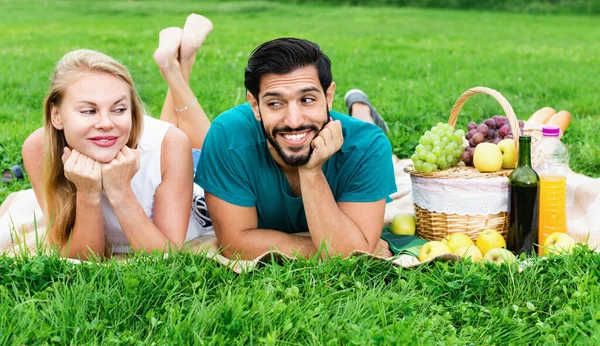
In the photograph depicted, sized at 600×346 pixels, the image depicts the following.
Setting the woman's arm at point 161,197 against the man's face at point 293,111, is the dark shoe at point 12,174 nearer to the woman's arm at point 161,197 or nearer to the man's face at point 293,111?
the woman's arm at point 161,197

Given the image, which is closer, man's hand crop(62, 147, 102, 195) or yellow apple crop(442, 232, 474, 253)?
man's hand crop(62, 147, 102, 195)

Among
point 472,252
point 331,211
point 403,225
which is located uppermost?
point 331,211

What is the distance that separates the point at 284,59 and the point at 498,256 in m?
1.58

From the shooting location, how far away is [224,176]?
3930 mm

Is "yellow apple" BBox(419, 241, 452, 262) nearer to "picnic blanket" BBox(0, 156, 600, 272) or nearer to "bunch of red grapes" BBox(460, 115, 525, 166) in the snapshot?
"picnic blanket" BBox(0, 156, 600, 272)

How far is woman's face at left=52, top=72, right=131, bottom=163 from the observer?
3.77 meters

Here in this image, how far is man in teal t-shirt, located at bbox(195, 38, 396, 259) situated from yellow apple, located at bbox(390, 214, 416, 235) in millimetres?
601

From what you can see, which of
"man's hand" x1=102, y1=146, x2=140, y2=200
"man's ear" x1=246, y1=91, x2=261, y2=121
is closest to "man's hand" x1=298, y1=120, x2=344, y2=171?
"man's ear" x1=246, y1=91, x2=261, y2=121

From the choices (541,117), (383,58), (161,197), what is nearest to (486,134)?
(541,117)

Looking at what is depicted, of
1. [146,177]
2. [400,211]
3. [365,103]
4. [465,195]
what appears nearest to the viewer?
[146,177]

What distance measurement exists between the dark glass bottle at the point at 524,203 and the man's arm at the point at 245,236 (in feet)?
4.18

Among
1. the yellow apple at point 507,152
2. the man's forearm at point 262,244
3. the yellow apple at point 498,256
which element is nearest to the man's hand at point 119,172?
the man's forearm at point 262,244

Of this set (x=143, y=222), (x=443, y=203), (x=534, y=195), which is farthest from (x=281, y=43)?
(x=534, y=195)

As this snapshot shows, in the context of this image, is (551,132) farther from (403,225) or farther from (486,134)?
(403,225)
